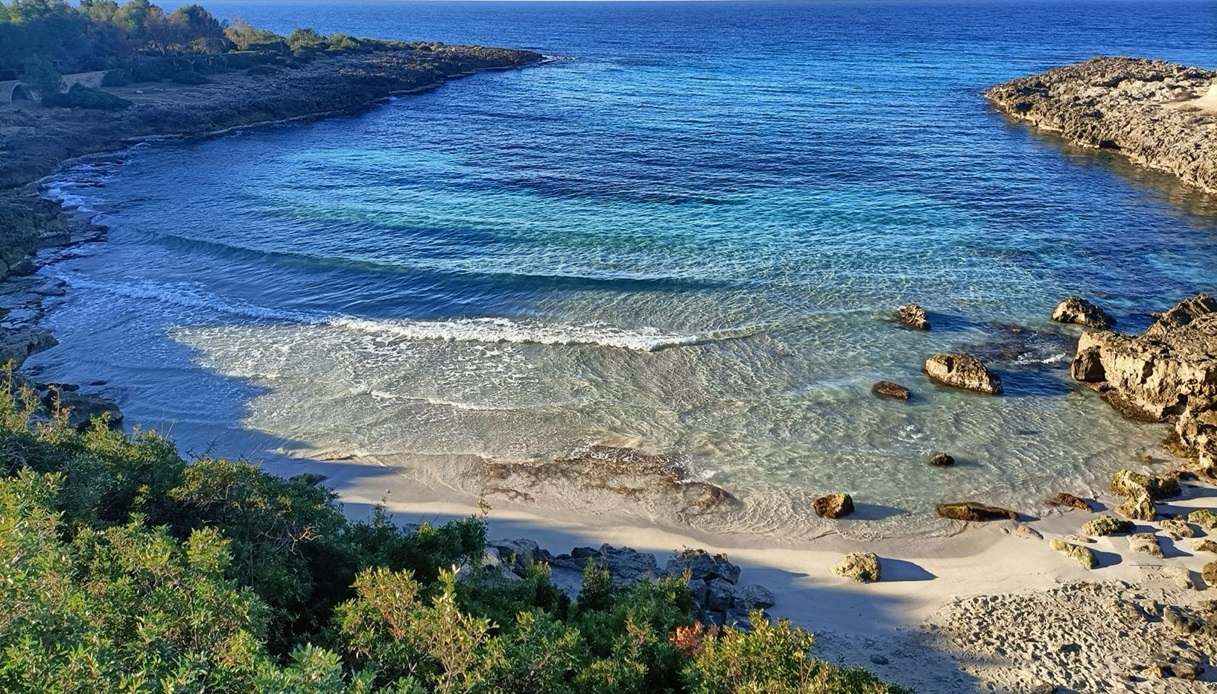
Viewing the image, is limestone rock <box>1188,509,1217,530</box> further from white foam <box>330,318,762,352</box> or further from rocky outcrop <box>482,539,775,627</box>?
white foam <box>330,318,762,352</box>

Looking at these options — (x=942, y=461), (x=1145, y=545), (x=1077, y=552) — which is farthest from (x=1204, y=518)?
(x=942, y=461)

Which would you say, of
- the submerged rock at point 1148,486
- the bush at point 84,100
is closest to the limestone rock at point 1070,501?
the submerged rock at point 1148,486

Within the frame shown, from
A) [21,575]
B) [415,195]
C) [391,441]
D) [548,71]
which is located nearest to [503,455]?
[391,441]

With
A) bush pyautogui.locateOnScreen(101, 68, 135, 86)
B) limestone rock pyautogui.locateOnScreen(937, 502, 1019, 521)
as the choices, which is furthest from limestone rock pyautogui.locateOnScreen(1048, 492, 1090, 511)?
bush pyautogui.locateOnScreen(101, 68, 135, 86)

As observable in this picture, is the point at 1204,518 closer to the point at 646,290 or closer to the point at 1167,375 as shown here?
the point at 1167,375

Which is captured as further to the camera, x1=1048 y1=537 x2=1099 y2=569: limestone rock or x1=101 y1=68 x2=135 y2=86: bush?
x1=101 y1=68 x2=135 y2=86: bush

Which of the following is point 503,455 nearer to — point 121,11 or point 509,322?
point 509,322
